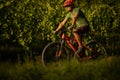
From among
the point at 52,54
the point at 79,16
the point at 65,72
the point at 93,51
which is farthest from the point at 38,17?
the point at 65,72

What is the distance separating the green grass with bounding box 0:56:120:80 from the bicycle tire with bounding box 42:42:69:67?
0.53 m

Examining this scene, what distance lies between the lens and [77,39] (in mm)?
9070

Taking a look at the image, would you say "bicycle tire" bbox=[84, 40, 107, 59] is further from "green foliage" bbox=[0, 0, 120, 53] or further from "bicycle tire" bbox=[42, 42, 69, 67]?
"green foliage" bbox=[0, 0, 120, 53]

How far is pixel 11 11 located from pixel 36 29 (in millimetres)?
910

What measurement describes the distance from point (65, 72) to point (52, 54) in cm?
153

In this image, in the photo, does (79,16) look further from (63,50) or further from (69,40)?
(63,50)

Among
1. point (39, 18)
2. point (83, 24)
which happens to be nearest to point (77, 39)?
point (83, 24)

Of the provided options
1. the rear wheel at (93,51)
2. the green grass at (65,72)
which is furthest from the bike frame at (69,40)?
the green grass at (65,72)

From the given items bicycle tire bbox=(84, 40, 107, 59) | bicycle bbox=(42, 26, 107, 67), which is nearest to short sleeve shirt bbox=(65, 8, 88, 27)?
bicycle bbox=(42, 26, 107, 67)

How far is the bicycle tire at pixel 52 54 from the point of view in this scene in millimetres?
8984

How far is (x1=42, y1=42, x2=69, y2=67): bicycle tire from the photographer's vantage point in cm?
898

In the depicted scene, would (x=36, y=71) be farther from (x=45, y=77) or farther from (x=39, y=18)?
(x=39, y=18)

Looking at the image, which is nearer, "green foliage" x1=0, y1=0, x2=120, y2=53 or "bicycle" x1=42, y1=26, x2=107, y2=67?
"bicycle" x1=42, y1=26, x2=107, y2=67

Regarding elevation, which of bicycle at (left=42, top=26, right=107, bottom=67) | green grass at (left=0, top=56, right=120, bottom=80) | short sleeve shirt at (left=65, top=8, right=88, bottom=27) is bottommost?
green grass at (left=0, top=56, right=120, bottom=80)
